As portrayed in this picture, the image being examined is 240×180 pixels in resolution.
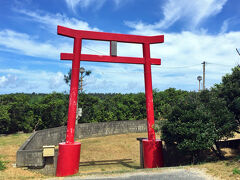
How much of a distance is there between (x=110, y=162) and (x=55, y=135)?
660 cm

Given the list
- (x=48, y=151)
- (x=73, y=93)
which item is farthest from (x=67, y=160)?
(x=73, y=93)

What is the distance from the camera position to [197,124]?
8.14 m

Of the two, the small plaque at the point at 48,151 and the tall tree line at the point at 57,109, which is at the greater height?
the tall tree line at the point at 57,109

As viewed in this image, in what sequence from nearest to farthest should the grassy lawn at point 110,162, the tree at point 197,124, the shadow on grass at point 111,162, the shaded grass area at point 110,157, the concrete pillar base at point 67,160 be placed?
the grassy lawn at point 110,162
the tree at point 197,124
the concrete pillar base at point 67,160
the shaded grass area at point 110,157
the shadow on grass at point 111,162

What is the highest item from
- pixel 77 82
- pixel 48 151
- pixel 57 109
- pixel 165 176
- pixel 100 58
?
pixel 100 58

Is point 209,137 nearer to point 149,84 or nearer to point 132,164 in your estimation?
point 149,84

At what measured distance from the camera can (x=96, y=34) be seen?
9.60 metres

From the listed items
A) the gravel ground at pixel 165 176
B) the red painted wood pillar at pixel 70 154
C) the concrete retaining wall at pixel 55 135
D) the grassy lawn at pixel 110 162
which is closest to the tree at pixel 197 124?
the grassy lawn at pixel 110 162

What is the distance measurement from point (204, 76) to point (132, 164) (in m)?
16.6

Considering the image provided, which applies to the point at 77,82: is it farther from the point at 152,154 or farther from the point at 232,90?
the point at 232,90

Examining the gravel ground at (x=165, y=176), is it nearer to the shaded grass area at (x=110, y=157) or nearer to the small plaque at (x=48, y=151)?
the small plaque at (x=48, y=151)

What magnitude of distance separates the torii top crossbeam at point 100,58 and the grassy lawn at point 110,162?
203 cm

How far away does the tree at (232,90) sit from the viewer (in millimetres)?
8973

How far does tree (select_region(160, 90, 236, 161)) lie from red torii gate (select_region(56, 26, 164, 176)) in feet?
3.28
